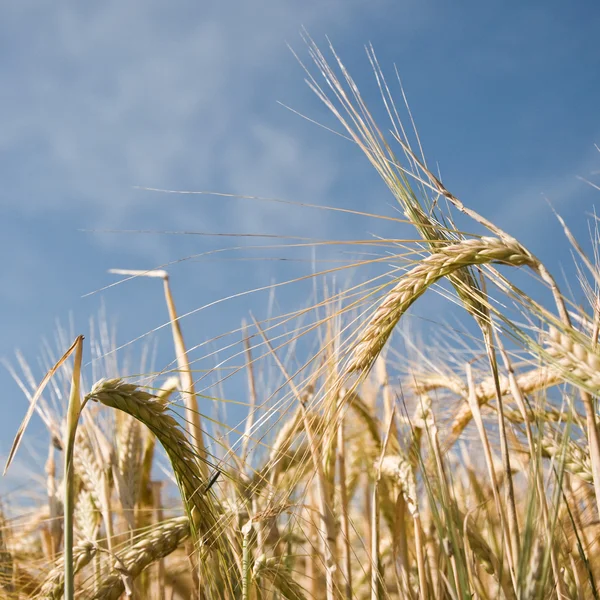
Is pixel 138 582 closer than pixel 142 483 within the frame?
Yes

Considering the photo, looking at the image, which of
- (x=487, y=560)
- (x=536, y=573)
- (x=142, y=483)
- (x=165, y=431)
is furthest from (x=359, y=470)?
(x=536, y=573)

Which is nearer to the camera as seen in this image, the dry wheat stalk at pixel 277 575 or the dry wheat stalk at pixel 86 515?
the dry wheat stalk at pixel 277 575

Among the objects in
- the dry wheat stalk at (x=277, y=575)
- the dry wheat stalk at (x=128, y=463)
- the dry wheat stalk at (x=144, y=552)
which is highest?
the dry wheat stalk at (x=128, y=463)

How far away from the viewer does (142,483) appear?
2.69m

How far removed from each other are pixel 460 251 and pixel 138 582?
168cm

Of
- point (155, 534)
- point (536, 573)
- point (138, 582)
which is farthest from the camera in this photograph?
point (138, 582)

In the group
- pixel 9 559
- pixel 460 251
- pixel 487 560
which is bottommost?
pixel 487 560

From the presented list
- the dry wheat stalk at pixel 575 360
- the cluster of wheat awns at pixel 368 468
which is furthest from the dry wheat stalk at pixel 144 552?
the dry wheat stalk at pixel 575 360

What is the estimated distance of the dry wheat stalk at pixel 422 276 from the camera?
4.71ft

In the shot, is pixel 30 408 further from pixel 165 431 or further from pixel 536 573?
pixel 536 573

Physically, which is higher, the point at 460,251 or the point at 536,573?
the point at 460,251

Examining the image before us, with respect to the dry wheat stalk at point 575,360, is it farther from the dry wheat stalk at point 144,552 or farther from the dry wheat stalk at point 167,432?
the dry wheat stalk at point 144,552

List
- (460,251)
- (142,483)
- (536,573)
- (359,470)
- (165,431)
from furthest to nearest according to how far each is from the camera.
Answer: (359,470), (142,483), (165,431), (460,251), (536,573)

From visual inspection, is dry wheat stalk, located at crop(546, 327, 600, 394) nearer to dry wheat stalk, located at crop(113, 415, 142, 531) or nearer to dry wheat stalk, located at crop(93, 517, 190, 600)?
dry wheat stalk, located at crop(93, 517, 190, 600)
